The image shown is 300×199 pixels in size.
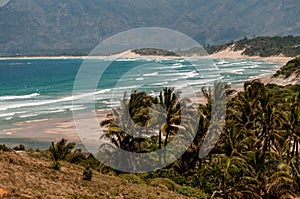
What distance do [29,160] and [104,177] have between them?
4.82m

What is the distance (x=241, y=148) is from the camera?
90.6 feet

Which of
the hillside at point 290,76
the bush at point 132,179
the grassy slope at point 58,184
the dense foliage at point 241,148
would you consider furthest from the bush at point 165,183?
the hillside at point 290,76

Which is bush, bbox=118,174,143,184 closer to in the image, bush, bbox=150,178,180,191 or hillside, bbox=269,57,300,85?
bush, bbox=150,178,180,191

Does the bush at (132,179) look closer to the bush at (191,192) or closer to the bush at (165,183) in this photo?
the bush at (165,183)

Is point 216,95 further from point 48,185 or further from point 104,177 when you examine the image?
point 48,185

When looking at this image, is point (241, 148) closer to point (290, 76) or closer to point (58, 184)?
point (58, 184)

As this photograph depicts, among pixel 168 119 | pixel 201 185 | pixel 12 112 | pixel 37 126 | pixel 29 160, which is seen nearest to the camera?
pixel 29 160

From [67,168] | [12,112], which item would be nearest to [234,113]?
[67,168]

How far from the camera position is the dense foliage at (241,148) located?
22062 mm

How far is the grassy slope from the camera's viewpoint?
1828cm

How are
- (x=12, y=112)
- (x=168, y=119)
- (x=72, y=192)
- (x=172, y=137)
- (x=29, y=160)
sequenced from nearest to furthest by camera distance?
(x=72, y=192) < (x=29, y=160) < (x=168, y=119) < (x=172, y=137) < (x=12, y=112)

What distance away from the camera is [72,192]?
1978 centimetres

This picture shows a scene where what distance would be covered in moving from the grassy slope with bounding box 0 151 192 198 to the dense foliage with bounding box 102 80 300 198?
3798mm

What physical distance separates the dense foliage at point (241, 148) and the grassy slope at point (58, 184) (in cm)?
380
